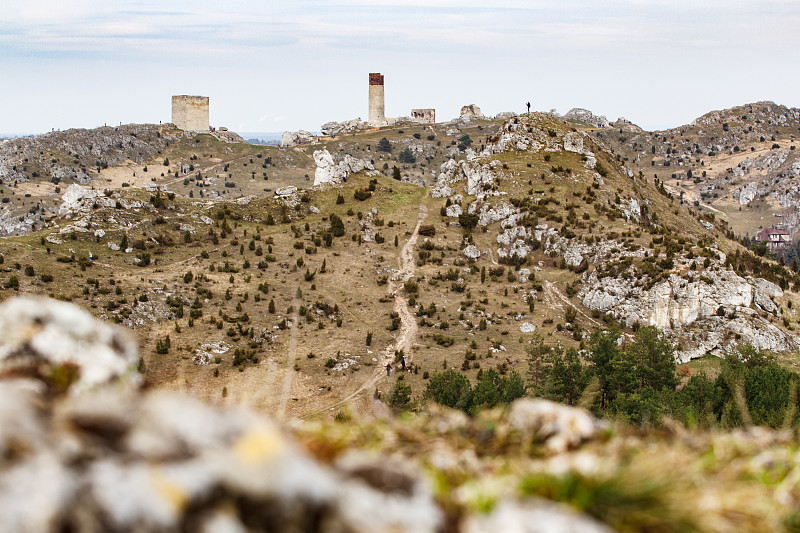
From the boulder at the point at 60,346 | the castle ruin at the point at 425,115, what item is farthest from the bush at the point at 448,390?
the castle ruin at the point at 425,115

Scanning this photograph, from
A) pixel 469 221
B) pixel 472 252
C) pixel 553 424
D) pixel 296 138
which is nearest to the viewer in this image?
pixel 553 424

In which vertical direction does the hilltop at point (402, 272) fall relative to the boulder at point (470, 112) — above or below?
below

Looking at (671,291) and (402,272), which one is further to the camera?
(402,272)

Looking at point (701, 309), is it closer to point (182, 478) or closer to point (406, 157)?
point (182, 478)

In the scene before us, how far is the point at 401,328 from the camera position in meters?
35.5

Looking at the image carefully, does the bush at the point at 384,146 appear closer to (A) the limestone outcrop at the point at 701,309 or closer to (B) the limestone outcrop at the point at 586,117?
(B) the limestone outcrop at the point at 586,117

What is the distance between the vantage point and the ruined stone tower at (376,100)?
11956 cm

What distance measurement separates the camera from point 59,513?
7.41 ft

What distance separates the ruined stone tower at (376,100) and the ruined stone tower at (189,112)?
34186 millimetres

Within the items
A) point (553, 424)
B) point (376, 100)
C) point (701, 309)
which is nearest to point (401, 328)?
point (701, 309)

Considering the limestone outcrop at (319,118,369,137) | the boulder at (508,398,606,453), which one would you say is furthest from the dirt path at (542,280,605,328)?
the limestone outcrop at (319,118,369,137)

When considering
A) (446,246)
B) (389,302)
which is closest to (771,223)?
(446,246)

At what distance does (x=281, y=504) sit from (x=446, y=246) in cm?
4590

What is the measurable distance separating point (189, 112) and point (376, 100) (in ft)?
127
